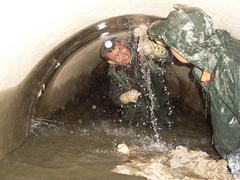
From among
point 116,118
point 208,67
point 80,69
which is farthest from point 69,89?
point 208,67

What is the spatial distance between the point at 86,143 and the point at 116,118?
103 centimetres

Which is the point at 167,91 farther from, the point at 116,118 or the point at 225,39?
the point at 225,39

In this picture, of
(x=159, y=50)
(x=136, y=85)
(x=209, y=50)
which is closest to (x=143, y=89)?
(x=136, y=85)

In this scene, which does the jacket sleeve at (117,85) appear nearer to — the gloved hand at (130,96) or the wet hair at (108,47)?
the gloved hand at (130,96)

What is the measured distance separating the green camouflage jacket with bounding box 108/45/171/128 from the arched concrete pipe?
370 millimetres

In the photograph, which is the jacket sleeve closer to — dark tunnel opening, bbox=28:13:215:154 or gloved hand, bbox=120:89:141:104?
gloved hand, bbox=120:89:141:104

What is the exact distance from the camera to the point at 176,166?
3.89 m

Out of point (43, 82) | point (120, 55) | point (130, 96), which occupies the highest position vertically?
point (120, 55)

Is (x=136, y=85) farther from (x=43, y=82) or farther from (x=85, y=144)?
(x=43, y=82)

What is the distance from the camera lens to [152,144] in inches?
183

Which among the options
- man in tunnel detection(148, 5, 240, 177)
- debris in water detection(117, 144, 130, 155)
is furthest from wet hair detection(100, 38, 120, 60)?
man in tunnel detection(148, 5, 240, 177)

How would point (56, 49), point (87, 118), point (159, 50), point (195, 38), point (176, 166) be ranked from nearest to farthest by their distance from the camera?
1. point (195, 38)
2. point (176, 166)
3. point (159, 50)
4. point (56, 49)
5. point (87, 118)

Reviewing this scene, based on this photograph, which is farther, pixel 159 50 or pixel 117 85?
pixel 117 85

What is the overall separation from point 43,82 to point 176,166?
1.77 metres
